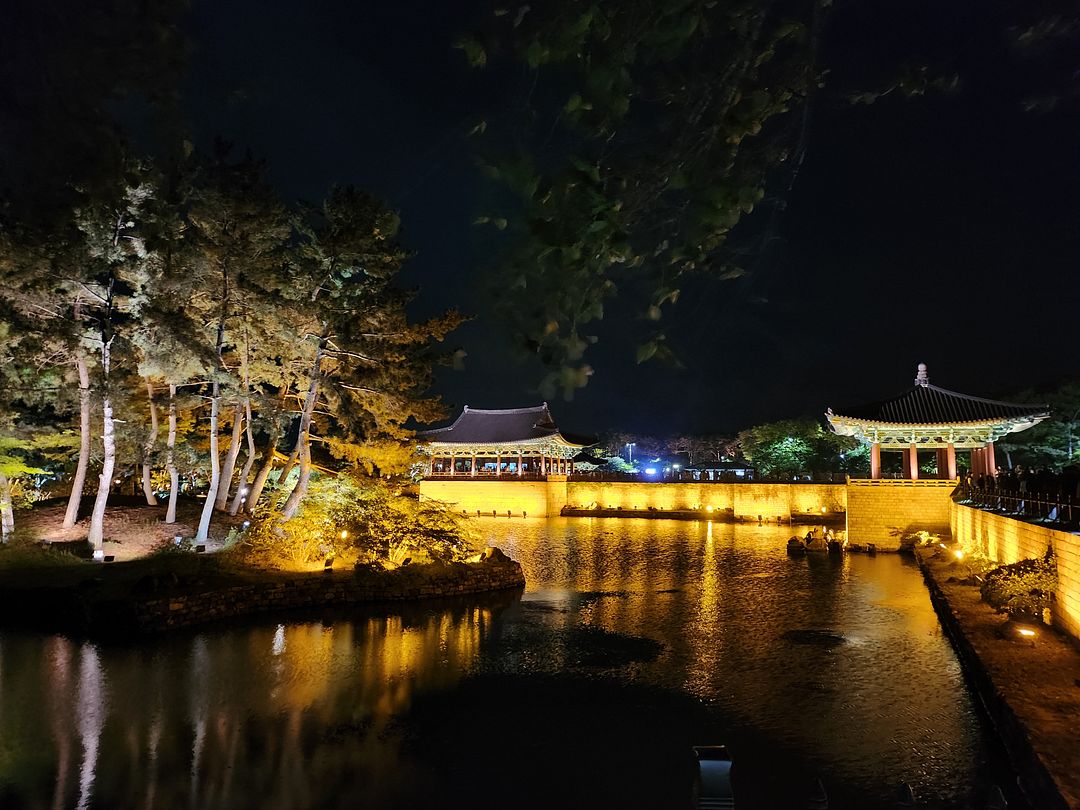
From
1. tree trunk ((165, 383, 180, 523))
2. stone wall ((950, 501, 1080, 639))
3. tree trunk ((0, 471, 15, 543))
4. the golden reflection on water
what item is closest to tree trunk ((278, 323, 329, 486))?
tree trunk ((165, 383, 180, 523))

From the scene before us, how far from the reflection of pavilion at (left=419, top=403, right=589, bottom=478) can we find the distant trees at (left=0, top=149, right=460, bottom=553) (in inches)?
1130

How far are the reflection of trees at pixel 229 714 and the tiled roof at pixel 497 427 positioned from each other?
37.6 m

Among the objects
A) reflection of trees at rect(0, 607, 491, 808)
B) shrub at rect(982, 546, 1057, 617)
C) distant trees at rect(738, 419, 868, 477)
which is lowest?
reflection of trees at rect(0, 607, 491, 808)

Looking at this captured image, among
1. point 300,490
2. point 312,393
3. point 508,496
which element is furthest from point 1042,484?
point 508,496

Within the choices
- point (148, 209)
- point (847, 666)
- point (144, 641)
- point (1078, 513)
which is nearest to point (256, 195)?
point (148, 209)

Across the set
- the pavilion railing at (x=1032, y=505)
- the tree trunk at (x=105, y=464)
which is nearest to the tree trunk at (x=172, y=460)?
the tree trunk at (x=105, y=464)

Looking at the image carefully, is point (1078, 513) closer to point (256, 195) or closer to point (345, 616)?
point (345, 616)

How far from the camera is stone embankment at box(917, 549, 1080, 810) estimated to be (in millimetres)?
6199

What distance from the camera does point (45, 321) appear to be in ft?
56.6

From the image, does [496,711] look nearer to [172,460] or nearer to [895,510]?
[172,460]

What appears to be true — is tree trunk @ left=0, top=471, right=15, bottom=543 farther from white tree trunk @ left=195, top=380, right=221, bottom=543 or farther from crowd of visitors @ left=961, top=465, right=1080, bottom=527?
crowd of visitors @ left=961, top=465, right=1080, bottom=527

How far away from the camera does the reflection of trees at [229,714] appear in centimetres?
711

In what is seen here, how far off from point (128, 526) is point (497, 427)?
35.6m

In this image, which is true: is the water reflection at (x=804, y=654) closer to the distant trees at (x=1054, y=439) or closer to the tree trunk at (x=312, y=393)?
the tree trunk at (x=312, y=393)
